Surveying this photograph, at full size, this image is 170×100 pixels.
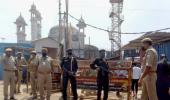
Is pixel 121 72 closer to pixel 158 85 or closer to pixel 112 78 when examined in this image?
pixel 112 78

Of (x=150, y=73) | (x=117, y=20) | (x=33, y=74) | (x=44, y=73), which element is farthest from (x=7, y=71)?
(x=117, y=20)

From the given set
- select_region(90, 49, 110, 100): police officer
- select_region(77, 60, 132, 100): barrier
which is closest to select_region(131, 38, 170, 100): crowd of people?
select_region(90, 49, 110, 100): police officer

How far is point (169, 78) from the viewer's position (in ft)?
35.4

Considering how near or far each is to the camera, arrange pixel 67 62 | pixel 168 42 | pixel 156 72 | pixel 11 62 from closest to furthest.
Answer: pixel 156 72
pixel 67 62
pixel 11 62
pixel 168 42

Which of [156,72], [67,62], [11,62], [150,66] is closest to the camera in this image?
[150,66]

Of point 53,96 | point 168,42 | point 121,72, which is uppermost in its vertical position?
point 168,42

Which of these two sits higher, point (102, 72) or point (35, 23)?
point (35, 23)

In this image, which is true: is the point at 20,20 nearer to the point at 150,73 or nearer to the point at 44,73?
the point at 44,73

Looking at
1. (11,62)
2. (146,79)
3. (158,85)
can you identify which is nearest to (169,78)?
(158,85)

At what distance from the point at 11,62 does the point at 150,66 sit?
6.45 m

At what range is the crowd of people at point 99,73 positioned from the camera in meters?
10.1

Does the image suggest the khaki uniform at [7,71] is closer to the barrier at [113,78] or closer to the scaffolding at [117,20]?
the barrier at [113,78]

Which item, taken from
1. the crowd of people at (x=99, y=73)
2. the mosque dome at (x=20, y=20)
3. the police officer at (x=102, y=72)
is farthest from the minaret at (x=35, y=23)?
the police officer at (x=102, y=72)

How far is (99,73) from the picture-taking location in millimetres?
13117
